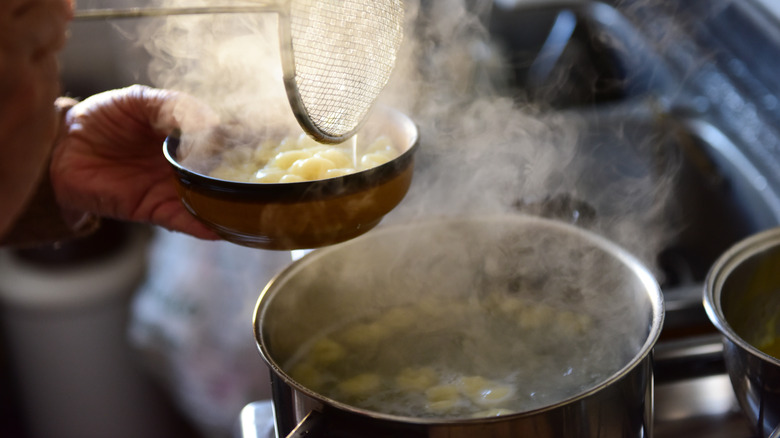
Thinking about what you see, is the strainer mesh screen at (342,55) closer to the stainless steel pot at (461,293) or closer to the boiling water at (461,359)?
the stainless steel pot at (461,293)

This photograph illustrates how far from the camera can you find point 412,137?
3.16 feet

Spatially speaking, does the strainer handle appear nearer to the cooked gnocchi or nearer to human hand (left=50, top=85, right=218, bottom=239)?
the cooked gnocchi

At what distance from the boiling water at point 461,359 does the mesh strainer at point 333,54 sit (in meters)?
0.36

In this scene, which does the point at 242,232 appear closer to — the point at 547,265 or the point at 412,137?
the point at 412,137

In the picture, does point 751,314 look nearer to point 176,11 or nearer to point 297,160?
point 297,160

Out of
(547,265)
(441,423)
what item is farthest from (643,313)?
(441,423)

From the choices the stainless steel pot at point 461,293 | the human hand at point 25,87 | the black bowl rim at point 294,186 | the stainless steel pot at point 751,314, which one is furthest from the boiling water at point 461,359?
the human hand at point 25,87

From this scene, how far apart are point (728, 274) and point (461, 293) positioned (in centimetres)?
45

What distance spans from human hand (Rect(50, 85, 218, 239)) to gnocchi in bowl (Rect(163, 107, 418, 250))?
26 centimetres

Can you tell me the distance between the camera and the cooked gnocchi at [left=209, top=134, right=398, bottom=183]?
36.3 inches

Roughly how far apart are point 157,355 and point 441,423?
4.95 feet

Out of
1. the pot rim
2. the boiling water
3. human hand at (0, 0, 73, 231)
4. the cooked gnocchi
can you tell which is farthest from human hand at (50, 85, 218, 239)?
the pot rim

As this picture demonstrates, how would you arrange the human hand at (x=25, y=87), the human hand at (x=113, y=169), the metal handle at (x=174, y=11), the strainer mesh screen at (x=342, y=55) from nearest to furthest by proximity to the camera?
the human hand at (x=25, y=87), the metal handle at (x=174, y=11), the strainer mesh screen at (x=342, y=55), the human hand at (x=113, y=169)

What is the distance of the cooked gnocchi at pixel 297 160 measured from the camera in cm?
92
